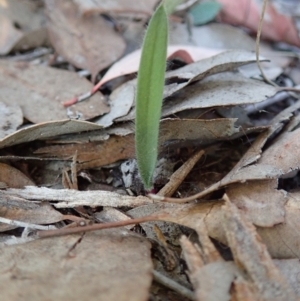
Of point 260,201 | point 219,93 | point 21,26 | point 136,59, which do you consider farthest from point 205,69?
point 21,26

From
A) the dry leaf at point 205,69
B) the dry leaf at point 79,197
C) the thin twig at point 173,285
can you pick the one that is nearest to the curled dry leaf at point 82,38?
the dry leaf at point 205,69

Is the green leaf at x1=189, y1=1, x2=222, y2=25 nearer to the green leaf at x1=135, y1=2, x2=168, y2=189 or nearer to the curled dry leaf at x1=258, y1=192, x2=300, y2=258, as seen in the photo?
the green leaf at x1=135, y1=2, x2=168, y2=189

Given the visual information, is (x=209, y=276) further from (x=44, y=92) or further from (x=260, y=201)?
(x=44, y=92)

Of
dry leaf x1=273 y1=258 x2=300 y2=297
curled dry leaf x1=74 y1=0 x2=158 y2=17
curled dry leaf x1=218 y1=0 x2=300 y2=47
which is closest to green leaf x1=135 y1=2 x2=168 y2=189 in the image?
dry leaf x1=273 y1=258 x2=300 y2=297

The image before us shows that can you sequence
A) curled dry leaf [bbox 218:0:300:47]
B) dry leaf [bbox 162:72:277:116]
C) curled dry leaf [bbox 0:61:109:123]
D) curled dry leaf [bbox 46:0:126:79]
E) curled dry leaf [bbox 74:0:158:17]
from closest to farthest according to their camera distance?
dry leaf [bbox 162:72:277:116]
curled dry leaf [bbox 0:61:109:123]
curled dry leaf [bbox 46:0:126:79]
curled dry leaf [bbox 74:0:158:17]
curled dry leaf [bbox 218:0:300:47]

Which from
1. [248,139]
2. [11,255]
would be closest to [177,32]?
[248,139]
